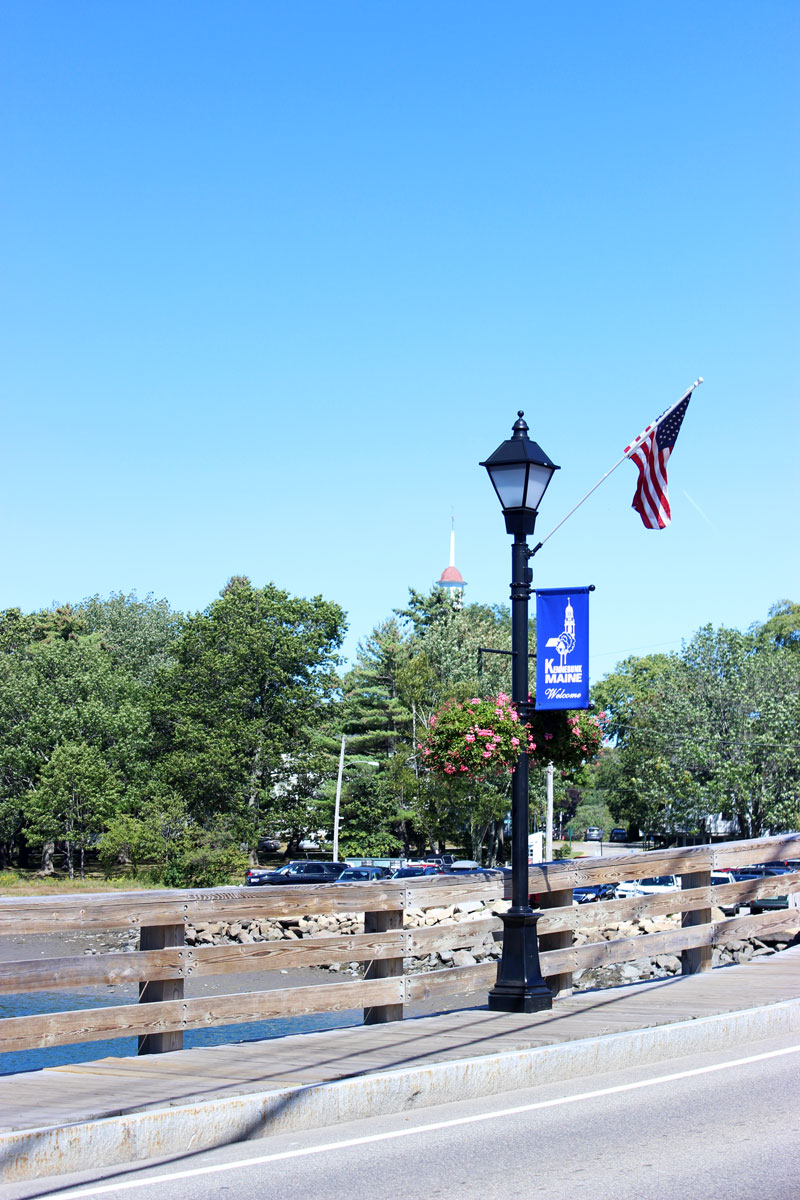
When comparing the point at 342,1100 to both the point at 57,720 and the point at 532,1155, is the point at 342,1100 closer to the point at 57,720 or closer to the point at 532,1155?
the point at 532,1155

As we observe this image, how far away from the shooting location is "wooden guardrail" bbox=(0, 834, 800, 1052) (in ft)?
25.3

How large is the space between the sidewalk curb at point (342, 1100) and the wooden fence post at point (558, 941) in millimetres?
1833

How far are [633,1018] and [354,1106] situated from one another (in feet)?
10.9

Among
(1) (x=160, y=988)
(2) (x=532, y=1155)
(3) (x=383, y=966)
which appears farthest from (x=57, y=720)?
(2) (x=532, y=1155)

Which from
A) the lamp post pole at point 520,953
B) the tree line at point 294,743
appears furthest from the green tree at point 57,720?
the lamp post pole at point 520,953

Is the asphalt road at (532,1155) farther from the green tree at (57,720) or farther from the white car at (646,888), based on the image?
the green tree at (57,720)

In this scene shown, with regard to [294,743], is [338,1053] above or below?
below

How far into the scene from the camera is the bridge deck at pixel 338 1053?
7.05 m

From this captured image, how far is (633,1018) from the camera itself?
32.6ft

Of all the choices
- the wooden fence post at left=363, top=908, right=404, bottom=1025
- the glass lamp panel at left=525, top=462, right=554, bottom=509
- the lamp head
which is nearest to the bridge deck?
the wooden fence post at left=363, top=908, right=404, bottom=1025

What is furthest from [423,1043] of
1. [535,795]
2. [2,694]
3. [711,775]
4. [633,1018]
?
[2,694]

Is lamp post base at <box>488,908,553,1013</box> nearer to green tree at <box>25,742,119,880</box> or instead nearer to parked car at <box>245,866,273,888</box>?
parked car at <box>245,866,273,888</box>

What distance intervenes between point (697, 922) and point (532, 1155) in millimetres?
6457

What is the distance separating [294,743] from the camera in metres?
63.3
